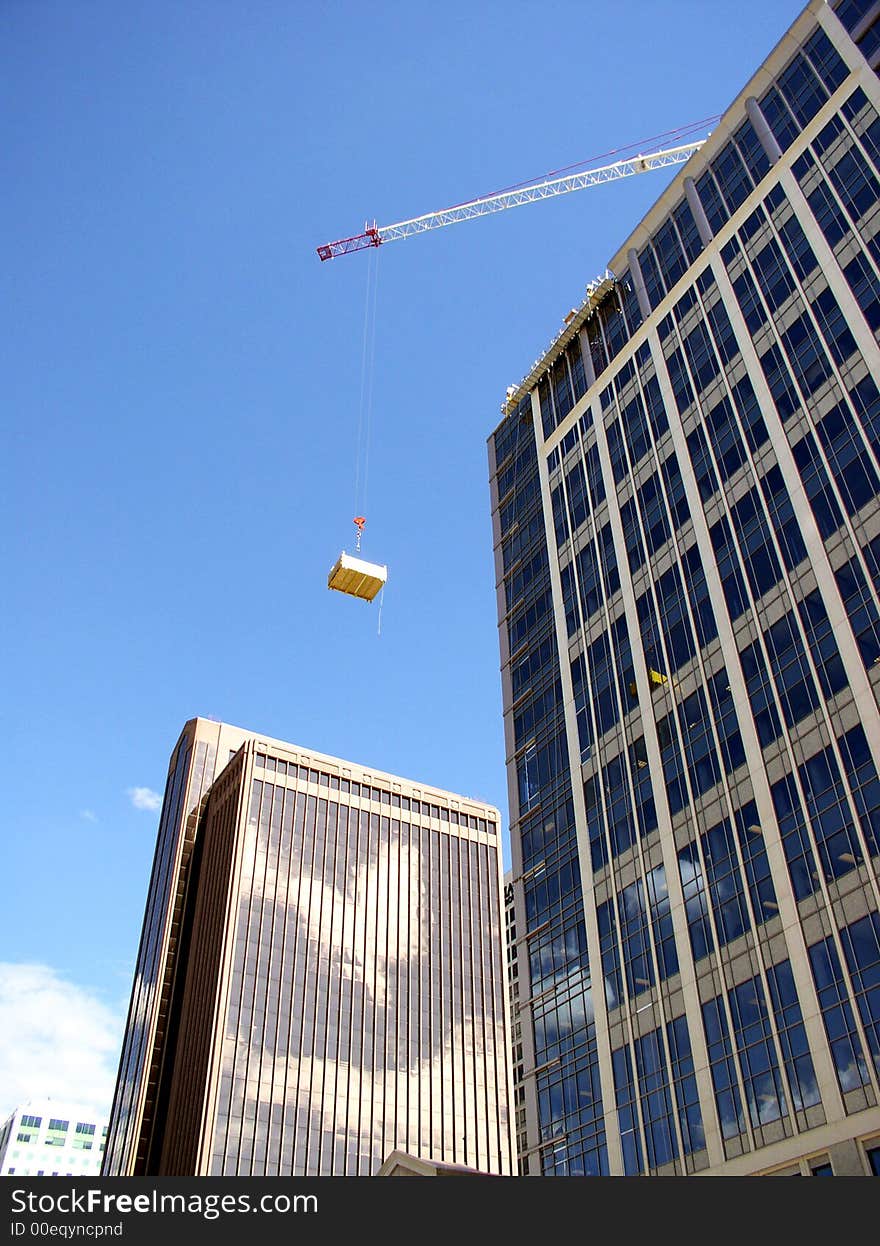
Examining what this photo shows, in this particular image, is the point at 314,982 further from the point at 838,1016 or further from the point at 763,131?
the point at 763,131

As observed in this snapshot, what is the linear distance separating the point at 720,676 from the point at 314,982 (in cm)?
9164

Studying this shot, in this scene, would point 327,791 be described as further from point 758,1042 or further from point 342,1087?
point 758,1042

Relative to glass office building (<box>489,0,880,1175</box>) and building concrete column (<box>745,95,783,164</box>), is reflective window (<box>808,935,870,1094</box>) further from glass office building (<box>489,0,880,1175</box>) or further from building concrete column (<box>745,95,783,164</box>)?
building concrete column (<box>745,95,783,164</box>)

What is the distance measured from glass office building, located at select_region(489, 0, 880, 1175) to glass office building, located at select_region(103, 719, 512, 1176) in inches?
2695

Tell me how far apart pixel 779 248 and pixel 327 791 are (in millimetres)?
104899

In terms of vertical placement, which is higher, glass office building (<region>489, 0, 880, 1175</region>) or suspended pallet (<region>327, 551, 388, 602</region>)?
suspended pallet (<region>327, 551, 388, 602</region>)

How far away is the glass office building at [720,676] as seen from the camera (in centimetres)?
4838

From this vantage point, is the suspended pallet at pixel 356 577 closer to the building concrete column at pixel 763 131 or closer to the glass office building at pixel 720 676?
the glass office building at pixel 720 676

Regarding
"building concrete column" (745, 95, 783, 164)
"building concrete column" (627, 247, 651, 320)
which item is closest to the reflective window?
"building concrete column" (627, 247, 651, 320)

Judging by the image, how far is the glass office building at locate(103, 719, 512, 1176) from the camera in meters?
126

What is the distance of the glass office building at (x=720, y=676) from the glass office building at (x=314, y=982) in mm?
68456

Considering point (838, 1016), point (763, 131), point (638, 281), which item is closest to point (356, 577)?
point (638, 281)

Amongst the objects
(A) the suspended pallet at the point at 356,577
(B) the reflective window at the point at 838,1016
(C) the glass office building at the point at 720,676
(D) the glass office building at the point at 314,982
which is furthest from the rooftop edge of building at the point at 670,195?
(D) the glass office building at the point at 314,982

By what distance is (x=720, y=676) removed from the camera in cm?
5881
